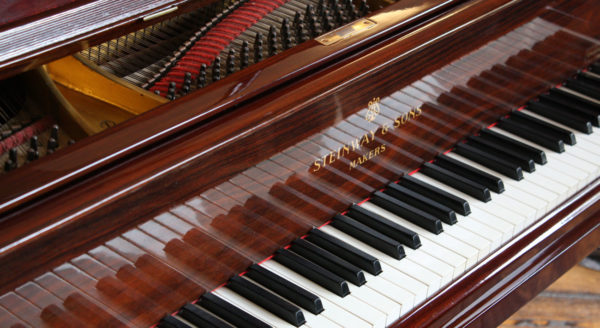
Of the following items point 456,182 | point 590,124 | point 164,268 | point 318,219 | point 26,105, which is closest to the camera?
point 164,268

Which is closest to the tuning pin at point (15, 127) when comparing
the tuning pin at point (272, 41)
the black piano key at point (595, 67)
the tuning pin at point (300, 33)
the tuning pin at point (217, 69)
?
the tuning pin at point (217, 69)

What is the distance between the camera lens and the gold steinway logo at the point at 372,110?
2100 mm

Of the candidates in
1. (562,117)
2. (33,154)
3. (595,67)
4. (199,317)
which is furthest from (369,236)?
(595,67)

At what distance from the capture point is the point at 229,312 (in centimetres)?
183

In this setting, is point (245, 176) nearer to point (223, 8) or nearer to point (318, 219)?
point (318, 219)

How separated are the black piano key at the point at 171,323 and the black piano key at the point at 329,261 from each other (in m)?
0.40

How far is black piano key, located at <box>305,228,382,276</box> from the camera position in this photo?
6.57ft

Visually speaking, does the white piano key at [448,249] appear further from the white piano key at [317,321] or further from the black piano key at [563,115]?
the black piano key at [563,115]

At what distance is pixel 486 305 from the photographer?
2.20 m

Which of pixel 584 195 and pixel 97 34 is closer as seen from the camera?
pixel 97 34

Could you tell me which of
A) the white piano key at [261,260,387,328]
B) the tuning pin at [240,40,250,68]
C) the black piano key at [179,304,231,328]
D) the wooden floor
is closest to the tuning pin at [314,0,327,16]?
the tuning pin at [240,40,250,68]

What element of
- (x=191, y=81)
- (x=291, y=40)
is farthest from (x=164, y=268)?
(x=291, y=40)

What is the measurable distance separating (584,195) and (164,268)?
1.52 metres

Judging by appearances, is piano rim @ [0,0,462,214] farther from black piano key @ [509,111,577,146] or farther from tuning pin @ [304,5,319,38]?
black piano key @ [509,111,577,146]
